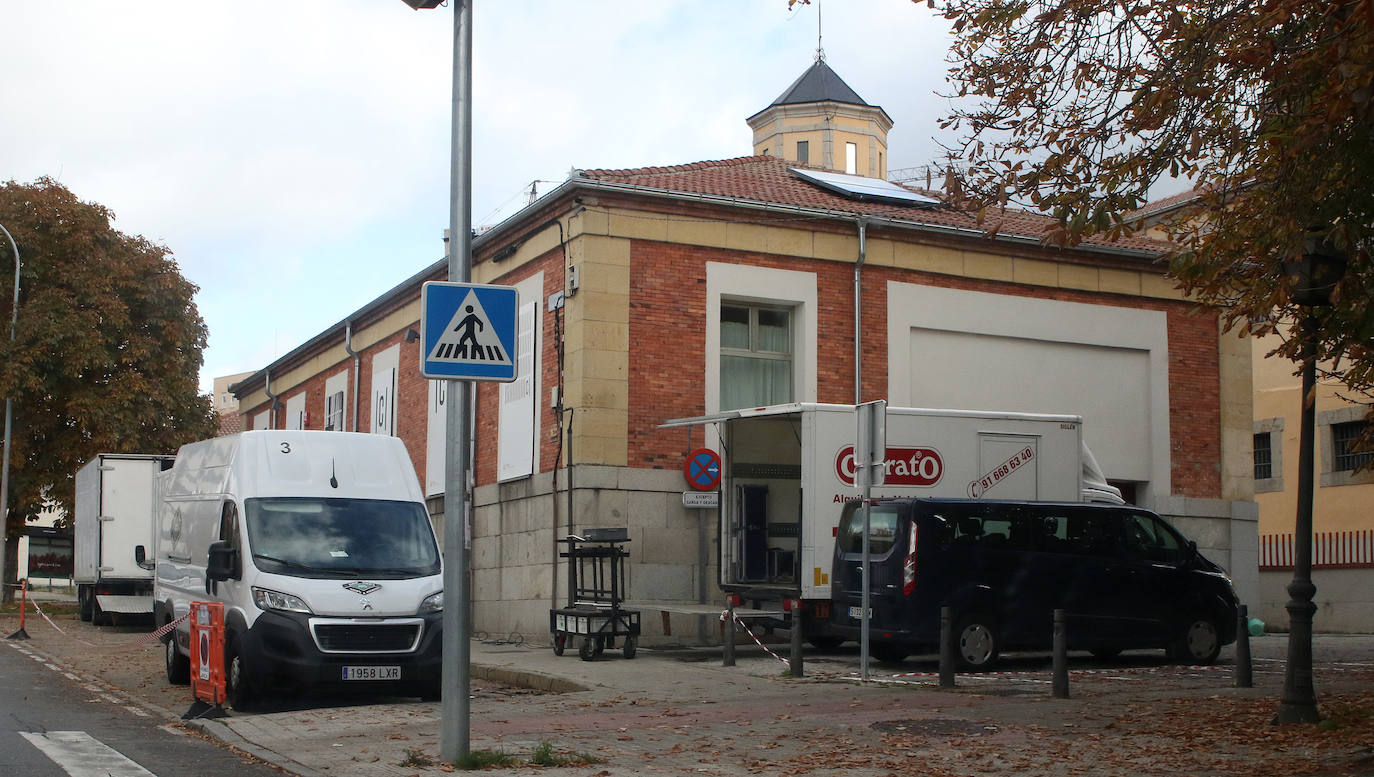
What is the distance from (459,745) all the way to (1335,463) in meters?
30.7

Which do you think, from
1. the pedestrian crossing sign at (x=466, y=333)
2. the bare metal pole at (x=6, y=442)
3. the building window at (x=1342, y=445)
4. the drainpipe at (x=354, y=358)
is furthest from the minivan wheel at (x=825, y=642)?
the bare metal pole at (x=6, y=442)

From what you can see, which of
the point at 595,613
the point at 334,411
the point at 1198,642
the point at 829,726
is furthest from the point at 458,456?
the point at 334,411

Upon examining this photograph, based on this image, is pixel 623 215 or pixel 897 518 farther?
pixel 623 215

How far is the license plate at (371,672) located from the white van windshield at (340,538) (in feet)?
3.19

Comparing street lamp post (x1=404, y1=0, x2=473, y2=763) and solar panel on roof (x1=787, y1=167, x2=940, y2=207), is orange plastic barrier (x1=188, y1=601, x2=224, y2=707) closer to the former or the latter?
street lamp post (x1=404, y1=0, x2=473, y2=763)

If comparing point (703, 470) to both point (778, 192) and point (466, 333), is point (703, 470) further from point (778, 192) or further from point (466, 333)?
point (466, 333)

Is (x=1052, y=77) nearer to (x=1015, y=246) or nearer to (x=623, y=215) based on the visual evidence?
(x=623, y=215)

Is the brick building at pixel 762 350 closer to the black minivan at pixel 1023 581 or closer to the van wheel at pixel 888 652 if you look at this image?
the van wheel at pixel 888 652

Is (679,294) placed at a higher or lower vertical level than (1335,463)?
higher

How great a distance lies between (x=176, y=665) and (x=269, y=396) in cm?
2607

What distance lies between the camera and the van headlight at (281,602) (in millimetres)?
13016

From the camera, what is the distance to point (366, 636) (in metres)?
13.1

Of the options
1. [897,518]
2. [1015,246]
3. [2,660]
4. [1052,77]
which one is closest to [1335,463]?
[1015,246]

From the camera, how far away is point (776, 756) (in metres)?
9.79
